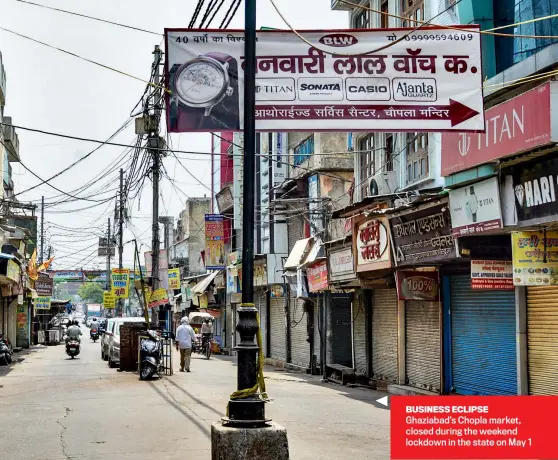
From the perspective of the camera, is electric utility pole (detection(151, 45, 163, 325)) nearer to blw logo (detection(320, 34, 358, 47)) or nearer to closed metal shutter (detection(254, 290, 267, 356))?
closed metal shutter (detection(254, 290, 267, 356))

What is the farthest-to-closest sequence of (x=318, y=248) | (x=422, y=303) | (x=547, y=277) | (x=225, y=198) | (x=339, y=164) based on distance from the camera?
(x=225, y=198) → (x=339, y=164) → (x=318, y=248) → (x=422, y=303) → (x=547, y=277)

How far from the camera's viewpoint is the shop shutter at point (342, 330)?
25734 mm

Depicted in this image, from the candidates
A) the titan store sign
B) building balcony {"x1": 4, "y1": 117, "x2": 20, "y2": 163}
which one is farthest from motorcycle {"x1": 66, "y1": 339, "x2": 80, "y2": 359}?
the titan store sign

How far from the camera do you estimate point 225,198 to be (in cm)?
4541

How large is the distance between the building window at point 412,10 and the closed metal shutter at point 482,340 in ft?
19.4

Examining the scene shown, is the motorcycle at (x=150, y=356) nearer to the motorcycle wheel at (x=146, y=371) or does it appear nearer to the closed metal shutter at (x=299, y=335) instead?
the motorcycle wheel at (x=146, y=371)

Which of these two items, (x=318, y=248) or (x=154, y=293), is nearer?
(x=318, y=248)

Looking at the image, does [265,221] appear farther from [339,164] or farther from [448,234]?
[448,234]

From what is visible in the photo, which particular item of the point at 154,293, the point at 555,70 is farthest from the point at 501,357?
the point at 154,293

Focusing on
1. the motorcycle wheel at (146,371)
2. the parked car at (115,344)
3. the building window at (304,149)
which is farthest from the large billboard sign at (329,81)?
the parked car at (115,344)

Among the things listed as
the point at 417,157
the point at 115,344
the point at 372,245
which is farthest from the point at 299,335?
the point at 417,157

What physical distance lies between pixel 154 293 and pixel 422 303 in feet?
40.4

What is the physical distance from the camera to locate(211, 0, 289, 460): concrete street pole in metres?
8.76

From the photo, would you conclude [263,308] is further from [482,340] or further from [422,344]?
[482,340]
